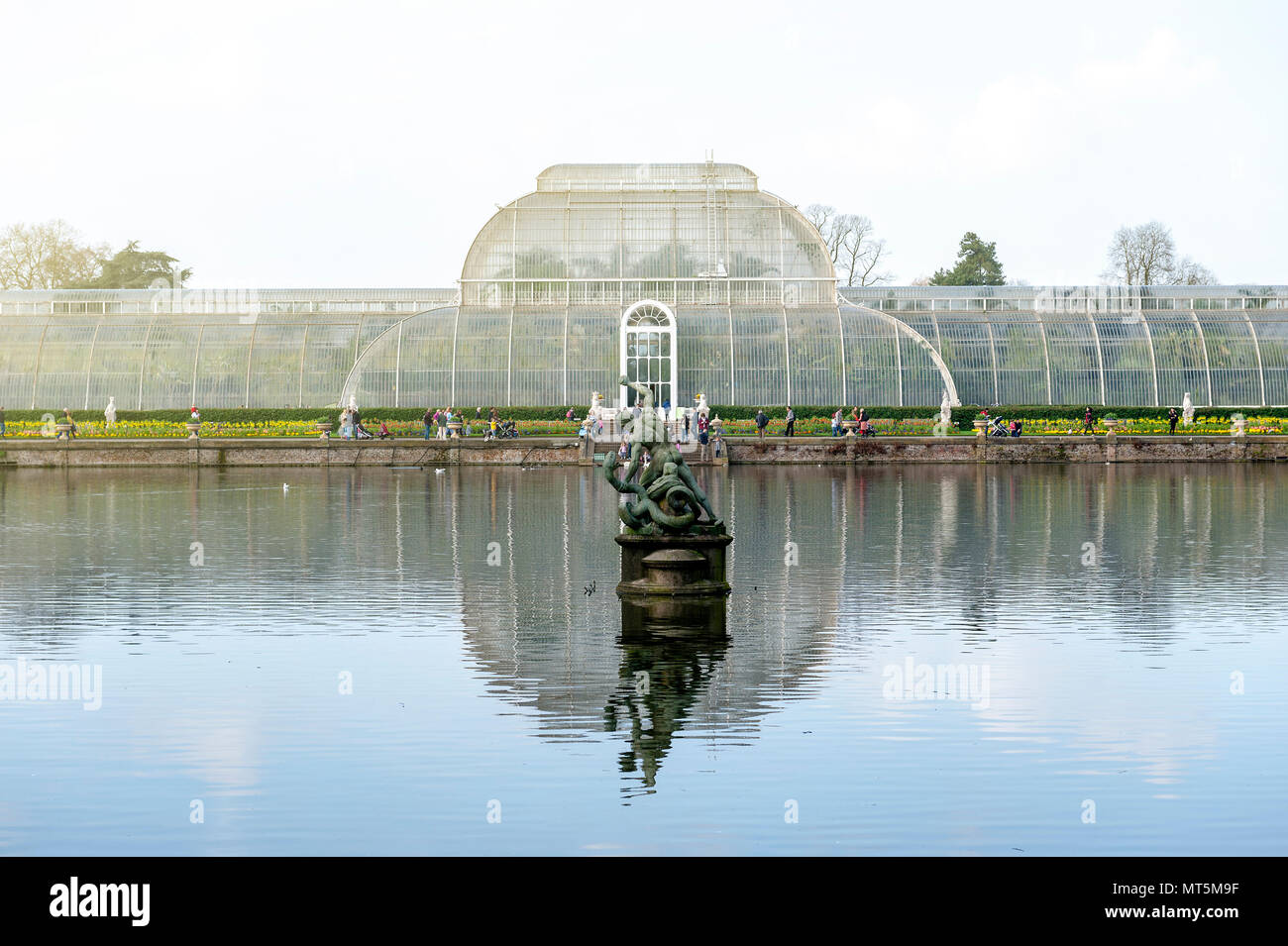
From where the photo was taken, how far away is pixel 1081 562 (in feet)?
74.2

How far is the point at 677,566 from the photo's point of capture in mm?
18500

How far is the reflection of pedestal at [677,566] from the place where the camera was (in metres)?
18.5

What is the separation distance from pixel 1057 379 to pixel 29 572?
55.2m

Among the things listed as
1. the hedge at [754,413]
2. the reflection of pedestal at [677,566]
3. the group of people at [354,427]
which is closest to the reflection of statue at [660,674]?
the reflection of pedestal at [677,566]

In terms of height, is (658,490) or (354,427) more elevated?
(354,427)

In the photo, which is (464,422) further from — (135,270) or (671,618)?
(135,270)

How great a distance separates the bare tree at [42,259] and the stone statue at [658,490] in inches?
3833

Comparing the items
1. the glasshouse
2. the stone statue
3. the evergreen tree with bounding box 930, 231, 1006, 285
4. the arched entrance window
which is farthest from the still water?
the evergreen tree with bounding box 930, 231, 1006, 285
